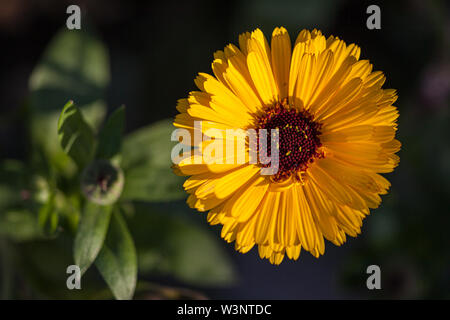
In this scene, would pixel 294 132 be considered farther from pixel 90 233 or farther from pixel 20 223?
pixel 20 223

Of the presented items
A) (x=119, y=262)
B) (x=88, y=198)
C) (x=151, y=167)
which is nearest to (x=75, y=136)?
(x=88, y=198)

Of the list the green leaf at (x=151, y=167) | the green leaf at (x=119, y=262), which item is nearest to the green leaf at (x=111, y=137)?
the green leaf at (x=151, y=167)

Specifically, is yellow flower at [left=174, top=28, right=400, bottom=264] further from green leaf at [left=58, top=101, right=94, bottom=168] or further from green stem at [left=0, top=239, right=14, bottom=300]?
green stem at [left=0, top=239, right=14, bottom=300]

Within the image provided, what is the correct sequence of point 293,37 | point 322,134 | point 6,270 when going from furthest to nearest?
point 293,37, point 6,270, point 322,134

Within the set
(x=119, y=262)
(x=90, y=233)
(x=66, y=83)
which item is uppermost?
(x=66, y=83)

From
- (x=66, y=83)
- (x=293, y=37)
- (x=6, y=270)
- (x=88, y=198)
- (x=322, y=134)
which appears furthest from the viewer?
(x=293, y=37)

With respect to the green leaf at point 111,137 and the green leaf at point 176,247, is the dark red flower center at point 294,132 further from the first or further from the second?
the green leaf at point 176,247

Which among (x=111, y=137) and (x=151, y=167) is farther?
(x=151, y=167)
